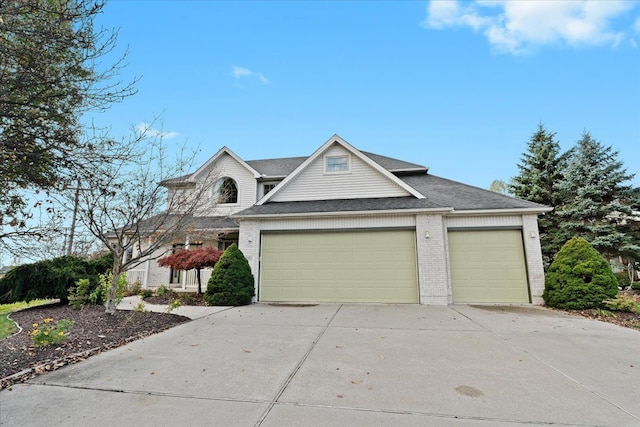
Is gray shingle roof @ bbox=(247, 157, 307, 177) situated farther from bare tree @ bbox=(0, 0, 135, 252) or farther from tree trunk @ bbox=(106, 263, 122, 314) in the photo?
bare tree @ bbox=(0, 0, 135, 252)

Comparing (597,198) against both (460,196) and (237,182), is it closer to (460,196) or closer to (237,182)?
(460,196)

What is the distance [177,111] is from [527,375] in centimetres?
916

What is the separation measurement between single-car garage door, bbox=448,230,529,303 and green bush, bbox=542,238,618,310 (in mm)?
886

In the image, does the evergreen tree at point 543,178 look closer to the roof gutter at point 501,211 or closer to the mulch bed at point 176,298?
the roof gutter at point 501,211

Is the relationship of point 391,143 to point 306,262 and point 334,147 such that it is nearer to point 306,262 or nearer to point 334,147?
point 334,147

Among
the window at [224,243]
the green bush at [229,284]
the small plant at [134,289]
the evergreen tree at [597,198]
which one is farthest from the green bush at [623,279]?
the small plant at [134,289]

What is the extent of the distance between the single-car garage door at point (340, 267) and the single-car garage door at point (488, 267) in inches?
61.9

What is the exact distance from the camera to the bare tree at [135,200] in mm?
5883

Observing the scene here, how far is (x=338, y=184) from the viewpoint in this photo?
11.6m

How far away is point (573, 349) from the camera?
4.68 m

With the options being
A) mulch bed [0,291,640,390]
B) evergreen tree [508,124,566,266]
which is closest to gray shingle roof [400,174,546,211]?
mulch bed [0,291,640,390]

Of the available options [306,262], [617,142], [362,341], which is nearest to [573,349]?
[362,341]

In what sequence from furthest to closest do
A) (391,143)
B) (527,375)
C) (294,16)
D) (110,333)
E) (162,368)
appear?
(391,143), (294,16), (110,333), (162,368), (527,375)

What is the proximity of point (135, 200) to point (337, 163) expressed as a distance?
7188mm
